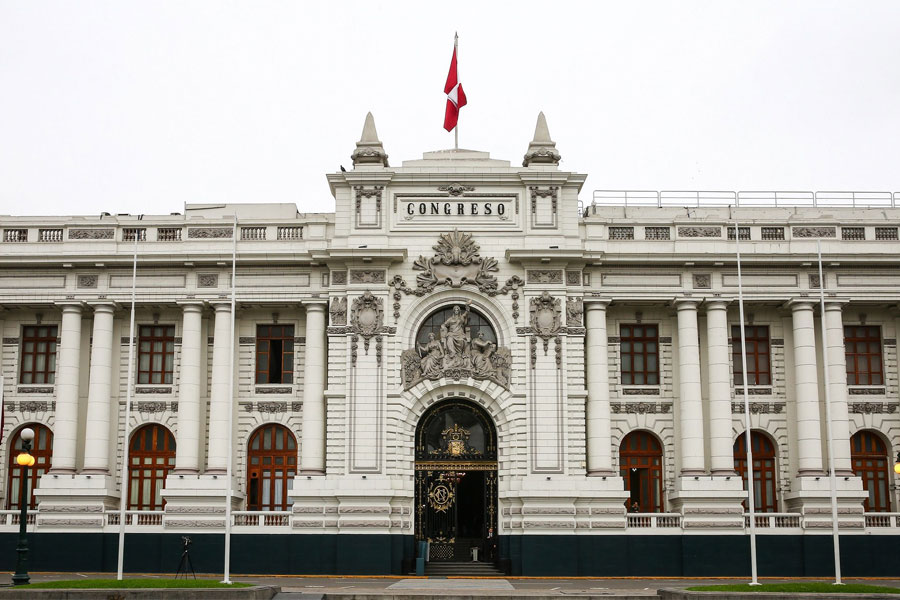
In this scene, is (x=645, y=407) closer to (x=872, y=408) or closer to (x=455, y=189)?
(x=872, y=408)

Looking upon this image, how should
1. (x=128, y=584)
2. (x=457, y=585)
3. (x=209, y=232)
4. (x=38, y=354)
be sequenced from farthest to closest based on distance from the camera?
(x=38, y=354)
(x=209, y=232)
(x=457, y=585)
(x=128, y=584)

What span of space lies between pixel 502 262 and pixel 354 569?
1401cm

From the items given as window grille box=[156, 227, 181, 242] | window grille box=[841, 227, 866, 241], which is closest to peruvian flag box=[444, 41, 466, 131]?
window grille box=[156, 227, 181, 242]

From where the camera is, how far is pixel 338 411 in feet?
147

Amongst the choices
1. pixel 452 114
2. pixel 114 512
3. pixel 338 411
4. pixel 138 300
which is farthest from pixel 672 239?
pixel 114 512

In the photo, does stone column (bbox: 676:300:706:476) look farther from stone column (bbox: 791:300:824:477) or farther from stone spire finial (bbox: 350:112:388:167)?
stone spire finial (bbox: 350:112:388:167)

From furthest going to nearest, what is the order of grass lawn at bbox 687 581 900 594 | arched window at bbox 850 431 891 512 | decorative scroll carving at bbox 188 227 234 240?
decorative scroll carving at bbox 188 227 234 240, arched window at bbox 850 431 891 512, grass lawn at bbox 687 581 900 594

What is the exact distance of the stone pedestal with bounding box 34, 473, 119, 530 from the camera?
4441cm

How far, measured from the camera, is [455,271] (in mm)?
46000

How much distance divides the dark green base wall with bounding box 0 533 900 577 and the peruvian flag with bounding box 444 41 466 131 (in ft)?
59.7

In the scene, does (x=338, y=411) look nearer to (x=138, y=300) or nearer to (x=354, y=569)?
(x=354, y=569)

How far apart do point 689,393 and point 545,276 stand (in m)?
7.84

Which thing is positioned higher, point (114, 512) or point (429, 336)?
point (429, 336)

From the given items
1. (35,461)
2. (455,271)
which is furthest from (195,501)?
(455,271)
